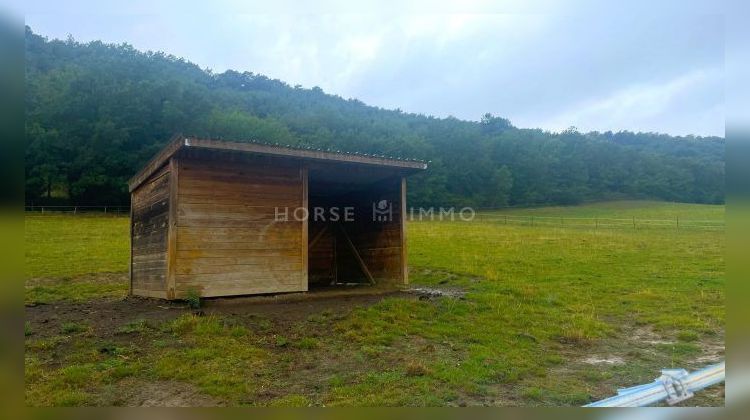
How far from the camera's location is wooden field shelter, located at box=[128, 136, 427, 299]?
9.97 metres

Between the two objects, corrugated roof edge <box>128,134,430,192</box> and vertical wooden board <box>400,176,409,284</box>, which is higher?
corrugated roof edge <box>128,134,430,192</box>

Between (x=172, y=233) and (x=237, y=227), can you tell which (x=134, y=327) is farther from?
(x=237, y=227)

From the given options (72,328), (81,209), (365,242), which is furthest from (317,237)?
(81,209)

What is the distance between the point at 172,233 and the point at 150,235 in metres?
2.48

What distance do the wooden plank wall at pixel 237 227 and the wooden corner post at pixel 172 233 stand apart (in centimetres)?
7

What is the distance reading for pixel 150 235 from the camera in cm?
1183

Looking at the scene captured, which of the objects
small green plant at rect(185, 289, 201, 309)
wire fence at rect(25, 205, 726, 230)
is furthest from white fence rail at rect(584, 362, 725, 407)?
wire fence at rect(25, 205, 726, 230)

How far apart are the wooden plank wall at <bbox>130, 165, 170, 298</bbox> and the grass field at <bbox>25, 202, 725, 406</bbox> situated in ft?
2.12

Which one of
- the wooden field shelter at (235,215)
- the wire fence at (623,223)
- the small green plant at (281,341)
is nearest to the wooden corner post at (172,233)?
the wooden field shelter at (235,215)

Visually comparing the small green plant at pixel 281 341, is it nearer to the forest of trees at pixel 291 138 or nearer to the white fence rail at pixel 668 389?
the white fence rail at pixel 668 389

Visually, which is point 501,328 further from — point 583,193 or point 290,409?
point 583,193

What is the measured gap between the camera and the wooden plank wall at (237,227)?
32.9 feet

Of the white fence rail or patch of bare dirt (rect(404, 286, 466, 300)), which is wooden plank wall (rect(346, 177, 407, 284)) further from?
the white fence rail

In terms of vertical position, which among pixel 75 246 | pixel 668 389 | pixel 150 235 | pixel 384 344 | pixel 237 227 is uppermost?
pixel 237 227
